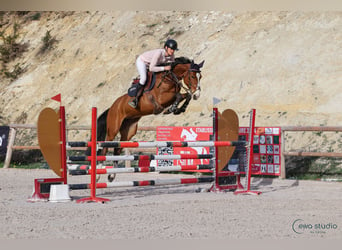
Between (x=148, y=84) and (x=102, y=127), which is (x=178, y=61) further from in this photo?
(x=102, y=127)

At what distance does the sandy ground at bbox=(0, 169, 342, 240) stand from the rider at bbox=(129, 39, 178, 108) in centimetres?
149

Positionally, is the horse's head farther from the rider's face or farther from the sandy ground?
the sandy ground

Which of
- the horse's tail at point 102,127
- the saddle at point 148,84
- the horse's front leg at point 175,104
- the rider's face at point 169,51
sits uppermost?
the rider's face at point 169,51

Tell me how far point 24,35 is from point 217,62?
980 centimetres

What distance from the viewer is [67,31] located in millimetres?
21453

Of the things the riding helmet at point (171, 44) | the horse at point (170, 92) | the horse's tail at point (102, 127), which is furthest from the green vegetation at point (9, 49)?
the riding helmet at point (171, 44)

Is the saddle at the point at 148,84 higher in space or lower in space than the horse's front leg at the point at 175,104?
higher

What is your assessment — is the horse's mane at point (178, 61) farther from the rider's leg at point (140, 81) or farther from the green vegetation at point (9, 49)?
the green vegetation at point (9, 49)

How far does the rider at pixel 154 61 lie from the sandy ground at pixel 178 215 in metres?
1.49

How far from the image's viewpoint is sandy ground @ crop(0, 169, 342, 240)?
4.25 m

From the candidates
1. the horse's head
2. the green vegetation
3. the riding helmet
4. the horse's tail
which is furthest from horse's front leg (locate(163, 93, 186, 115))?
the green vegetation

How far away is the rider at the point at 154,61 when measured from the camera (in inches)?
298

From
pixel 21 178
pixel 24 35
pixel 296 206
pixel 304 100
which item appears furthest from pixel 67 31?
pixel 296 206

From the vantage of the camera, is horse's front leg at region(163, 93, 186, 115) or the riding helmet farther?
horse's front leg at region(163, 93, 186, 115)
